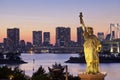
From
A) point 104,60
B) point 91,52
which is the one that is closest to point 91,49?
point 91,52

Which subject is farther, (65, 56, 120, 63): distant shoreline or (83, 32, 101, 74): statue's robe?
(65, 56, 120, 63): distant shoreline

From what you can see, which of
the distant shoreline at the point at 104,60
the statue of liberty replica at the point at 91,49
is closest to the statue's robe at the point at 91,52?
the statue of liberty replica at the point at 91,49

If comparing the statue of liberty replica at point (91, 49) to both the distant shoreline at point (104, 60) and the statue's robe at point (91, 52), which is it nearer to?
the statue's robe at point (91, 52)

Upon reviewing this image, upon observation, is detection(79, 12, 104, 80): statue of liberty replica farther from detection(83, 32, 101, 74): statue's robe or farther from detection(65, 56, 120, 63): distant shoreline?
detection(65, 56, 120, 63): distant shoreline

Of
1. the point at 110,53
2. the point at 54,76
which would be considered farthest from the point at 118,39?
the point at 54,76

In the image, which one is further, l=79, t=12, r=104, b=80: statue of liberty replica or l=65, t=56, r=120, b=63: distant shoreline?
l=65, t=56, r=120, b=63: distant shoreline

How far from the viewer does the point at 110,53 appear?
132 meters

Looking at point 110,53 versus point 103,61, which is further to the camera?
point 110,53

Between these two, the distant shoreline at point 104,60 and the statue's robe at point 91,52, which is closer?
the statue's robe at point 91,52

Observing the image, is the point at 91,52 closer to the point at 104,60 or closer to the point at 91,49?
the point at 91,49

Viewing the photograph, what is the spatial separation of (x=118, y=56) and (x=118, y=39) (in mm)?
20455

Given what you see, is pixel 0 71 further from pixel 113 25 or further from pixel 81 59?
pixel 113 25

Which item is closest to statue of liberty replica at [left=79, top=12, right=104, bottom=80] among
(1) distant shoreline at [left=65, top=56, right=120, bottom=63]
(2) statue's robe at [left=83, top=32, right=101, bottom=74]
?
(2) statue's robe at [left=83, top=32, right=101, bottom=74]

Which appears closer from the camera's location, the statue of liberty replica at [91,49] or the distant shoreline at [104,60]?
the statue of liberty replica at [91,49]
